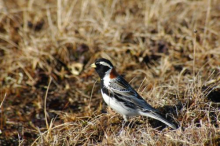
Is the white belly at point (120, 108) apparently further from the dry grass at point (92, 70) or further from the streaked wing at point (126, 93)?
the dry grass at point (92, 70)

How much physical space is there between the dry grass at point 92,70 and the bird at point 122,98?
0.24m

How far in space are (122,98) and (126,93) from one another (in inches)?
4.0

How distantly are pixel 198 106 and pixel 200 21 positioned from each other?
3747 millimetres

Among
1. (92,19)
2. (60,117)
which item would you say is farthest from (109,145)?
(92,19)

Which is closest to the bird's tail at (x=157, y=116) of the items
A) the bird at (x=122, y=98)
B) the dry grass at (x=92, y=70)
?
the bird at (x=122, y=98)

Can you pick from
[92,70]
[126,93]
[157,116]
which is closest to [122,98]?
[126,93]

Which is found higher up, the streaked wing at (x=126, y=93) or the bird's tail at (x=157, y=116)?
the streaked wing at (x=126, y=93)

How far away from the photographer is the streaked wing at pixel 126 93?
539cm

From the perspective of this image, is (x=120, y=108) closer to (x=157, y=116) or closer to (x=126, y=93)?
(x=126, y=93)

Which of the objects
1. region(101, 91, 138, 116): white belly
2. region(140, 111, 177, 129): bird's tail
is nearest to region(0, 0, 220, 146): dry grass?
region(140, 111, 177, 129): bird's tail

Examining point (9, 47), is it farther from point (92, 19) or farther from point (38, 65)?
point (92, 19)

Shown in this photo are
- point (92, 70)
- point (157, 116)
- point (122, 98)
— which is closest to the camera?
point (157, 116)

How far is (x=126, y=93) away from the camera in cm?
556

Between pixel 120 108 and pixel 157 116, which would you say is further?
pixel 120 108
